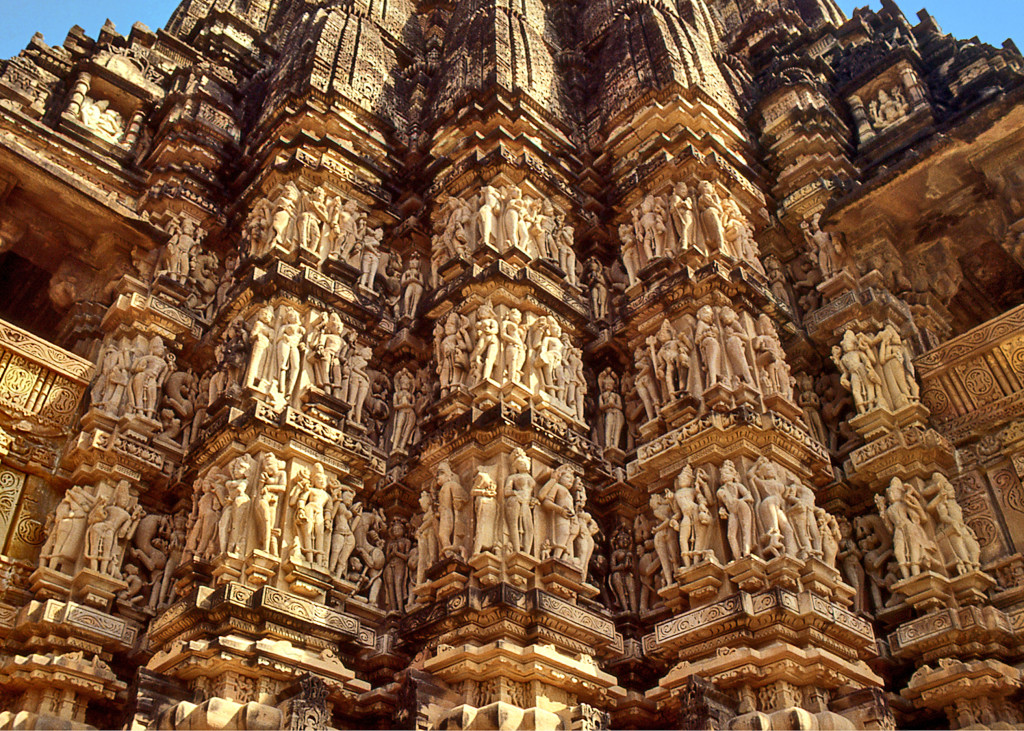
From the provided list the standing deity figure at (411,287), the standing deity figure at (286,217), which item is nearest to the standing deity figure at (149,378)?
the standing deity figure at (286,217)

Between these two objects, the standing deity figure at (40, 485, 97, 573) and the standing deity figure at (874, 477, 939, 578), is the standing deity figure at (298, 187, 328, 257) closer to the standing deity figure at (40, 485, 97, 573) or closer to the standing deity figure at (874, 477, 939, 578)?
the standing deity figure at (40, 485, 97, 573)

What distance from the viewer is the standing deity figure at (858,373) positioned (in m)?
10.2

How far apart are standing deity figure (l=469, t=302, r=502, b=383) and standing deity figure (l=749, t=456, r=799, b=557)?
Result: 10.2 ft

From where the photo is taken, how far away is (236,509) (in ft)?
28.1

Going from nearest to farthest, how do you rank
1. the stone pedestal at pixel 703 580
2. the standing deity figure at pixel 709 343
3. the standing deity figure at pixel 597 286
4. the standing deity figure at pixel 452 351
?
1. the stone pedestal at pixel 703 580
2. the standing deity figure at pixel 709 343
3. the standing deity figure at pixel 452 351
4. the standing deity figure at pixel 597 286

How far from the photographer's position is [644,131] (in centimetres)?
1357

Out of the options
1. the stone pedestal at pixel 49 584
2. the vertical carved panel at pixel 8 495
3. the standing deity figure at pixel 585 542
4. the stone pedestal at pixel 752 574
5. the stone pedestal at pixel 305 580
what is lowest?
the stone pedestal at pixel 752 574

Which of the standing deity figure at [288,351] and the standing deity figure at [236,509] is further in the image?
the standing deity figure at [288,351]

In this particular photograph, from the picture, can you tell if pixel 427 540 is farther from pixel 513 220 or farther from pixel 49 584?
pixel 513 220

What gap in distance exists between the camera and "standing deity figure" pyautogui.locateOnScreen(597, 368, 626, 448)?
1059cm

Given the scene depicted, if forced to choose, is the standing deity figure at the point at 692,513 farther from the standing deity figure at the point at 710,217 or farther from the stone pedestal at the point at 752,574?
the standing deity figure at the point at 710,217

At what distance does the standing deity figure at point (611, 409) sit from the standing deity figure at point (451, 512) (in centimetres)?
231

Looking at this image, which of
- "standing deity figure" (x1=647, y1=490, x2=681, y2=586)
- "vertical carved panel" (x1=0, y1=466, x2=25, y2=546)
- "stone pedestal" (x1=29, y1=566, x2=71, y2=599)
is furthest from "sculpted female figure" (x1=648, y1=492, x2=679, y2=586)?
"vertical carved panel" (x1=0, y1=466, x2=25, y2=546)

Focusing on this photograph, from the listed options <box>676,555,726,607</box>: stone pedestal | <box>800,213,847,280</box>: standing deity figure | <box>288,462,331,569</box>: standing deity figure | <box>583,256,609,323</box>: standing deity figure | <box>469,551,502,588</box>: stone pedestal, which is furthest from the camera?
<box>583,256,609,323</box>: standing deity figure
